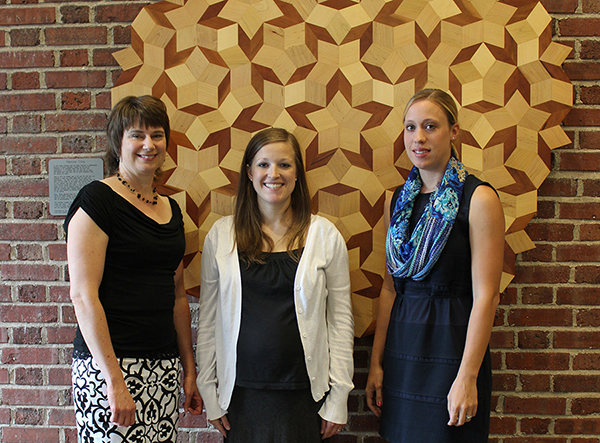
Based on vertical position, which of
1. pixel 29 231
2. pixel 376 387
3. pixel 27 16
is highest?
pixel 27 16

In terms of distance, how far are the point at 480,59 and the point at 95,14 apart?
1.36m

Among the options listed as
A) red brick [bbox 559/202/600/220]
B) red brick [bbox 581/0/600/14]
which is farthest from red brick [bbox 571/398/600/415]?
red brick [bbox 581/0/600/14]

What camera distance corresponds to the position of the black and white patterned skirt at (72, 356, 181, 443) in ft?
3.59

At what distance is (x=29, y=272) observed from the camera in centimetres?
159

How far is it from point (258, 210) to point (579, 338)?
3.99ft

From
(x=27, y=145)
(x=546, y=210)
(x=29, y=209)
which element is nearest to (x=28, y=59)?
(x=27, y=145)

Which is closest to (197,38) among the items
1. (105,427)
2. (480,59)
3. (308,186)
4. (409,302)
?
(308,186)

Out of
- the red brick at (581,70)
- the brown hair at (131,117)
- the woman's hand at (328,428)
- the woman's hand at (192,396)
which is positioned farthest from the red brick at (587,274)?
the brown hair at (131,117)

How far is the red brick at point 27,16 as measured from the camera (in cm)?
157

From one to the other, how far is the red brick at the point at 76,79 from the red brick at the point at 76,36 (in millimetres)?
105

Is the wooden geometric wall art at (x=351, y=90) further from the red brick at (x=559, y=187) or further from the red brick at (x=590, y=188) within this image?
the red brick at (x=590, y=188)

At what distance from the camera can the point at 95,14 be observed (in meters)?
1.56

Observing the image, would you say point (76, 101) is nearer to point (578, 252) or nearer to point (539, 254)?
point (539, 254)

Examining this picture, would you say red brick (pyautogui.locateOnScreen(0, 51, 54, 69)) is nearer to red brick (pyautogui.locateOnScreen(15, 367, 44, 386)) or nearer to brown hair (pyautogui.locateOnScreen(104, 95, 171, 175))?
brown hair (pyautogui.locateOnScreen(104, 95, 171, 175))
